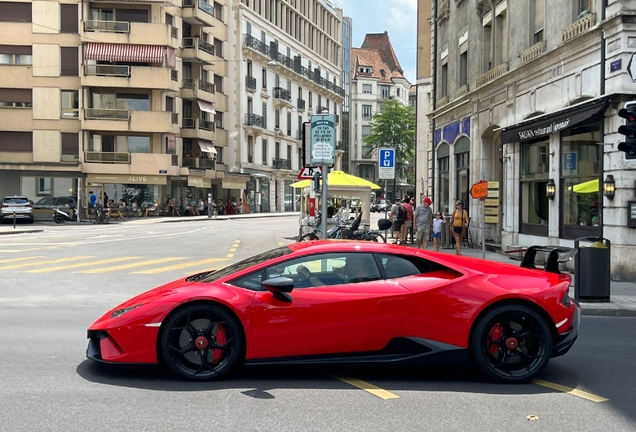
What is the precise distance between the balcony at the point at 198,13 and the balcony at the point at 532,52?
127 ft

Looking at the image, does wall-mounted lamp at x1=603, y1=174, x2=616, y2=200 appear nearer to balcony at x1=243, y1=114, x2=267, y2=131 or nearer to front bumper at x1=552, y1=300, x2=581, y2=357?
front bumper at x1=552, y1=300, x2=581, y2=357

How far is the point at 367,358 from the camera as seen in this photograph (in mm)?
5852

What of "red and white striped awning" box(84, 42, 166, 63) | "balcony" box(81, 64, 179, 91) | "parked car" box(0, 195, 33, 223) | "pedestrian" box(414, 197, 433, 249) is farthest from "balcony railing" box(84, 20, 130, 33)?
"pedestrian" box(414, 197, 433, 249)

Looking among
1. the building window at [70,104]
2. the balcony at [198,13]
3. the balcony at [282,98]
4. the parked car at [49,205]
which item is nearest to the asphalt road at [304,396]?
the parked car at [49,205]

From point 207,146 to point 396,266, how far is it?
1987 inches

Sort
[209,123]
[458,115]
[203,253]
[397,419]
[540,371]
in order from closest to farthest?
[397,419] < [540,371] < [203,253] < [458,115] < [209,123]

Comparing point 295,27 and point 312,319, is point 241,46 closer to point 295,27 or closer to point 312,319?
point 295,27

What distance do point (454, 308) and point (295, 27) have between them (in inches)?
2898

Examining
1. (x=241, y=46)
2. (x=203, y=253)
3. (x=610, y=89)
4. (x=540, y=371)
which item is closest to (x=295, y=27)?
(x=241, y=46)

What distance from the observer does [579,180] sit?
1562 cm

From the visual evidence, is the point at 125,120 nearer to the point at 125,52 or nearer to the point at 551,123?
the point at 125,52

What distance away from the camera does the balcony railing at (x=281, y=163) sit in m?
70.8

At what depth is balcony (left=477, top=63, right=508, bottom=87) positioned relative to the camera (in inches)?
794

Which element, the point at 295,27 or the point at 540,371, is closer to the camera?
the point at 540,371
